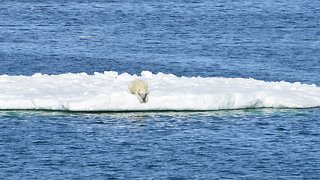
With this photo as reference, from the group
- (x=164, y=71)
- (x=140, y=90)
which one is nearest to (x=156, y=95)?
(x=140, y=90)

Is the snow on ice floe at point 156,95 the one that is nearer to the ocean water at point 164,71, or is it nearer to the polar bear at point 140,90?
the polar bear at point 140,90

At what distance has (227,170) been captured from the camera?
7275cm

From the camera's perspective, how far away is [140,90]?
82750mm

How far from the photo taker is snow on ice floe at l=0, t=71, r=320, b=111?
272 feet

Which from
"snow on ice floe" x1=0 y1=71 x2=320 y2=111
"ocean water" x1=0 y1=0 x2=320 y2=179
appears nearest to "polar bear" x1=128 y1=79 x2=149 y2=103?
"snow on ice floe" x1=0 y1=71 x2=320 y2=111

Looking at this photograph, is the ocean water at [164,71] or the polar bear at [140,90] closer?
the ocean water at [164,71]

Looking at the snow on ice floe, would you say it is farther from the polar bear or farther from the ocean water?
the ocean water

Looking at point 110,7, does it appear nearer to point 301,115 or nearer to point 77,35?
point 77,35

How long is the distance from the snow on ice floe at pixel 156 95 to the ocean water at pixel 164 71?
57 cm

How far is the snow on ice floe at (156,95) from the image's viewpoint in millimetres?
82938

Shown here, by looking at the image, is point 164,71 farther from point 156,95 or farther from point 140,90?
point 140,90

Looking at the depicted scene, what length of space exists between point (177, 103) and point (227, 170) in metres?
11.0

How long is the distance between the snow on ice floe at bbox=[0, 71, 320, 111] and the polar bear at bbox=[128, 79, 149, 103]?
25cm

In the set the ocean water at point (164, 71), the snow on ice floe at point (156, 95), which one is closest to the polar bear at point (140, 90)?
the snow on ice floe at point (156, 95)
